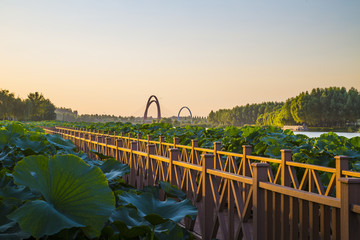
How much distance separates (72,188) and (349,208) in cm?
149

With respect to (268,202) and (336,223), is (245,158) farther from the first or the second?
(336,223)

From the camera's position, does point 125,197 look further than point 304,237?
No

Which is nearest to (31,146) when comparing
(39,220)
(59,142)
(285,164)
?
(59,142)

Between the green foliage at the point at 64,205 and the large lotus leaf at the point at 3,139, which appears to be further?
the large lotus leaf at the point at 3,139

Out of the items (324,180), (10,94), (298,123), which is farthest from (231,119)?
(324,180)

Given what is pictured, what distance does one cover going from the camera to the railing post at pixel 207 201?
388 cm

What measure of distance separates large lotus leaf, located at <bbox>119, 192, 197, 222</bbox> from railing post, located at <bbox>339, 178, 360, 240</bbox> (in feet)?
2.75

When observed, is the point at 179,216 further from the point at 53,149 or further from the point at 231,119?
the point at 231,119

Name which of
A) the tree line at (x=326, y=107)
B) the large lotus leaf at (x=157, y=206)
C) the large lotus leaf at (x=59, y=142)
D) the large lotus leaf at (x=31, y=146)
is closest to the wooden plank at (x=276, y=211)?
the large lotus leaf at (x=157, y=206)

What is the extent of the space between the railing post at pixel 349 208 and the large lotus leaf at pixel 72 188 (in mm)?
1275

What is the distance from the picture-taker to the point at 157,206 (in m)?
2.10

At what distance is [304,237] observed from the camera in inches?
102

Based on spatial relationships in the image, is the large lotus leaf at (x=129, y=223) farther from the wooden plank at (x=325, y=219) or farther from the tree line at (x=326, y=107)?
the tree line at (x=326, y=107)

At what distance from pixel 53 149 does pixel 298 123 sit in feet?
289
